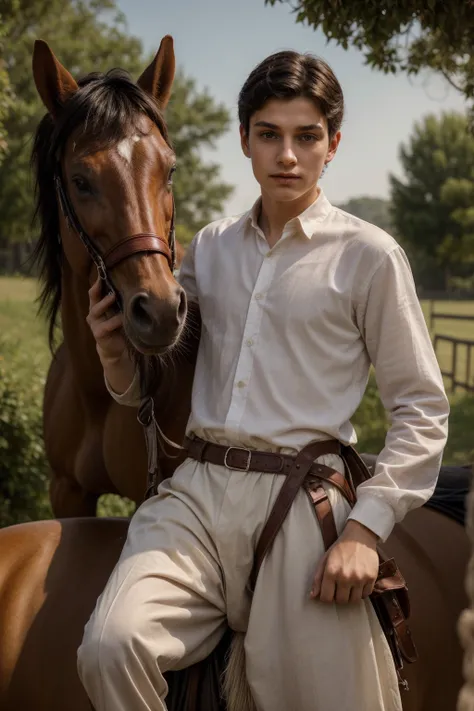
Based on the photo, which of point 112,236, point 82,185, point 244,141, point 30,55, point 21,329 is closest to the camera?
point 244,141

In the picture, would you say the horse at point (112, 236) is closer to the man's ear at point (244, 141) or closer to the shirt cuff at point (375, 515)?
the man's ear at point (244, 141)

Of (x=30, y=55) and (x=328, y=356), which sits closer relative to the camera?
(x=328, y=356)

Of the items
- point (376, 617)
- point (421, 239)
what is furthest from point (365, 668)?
point (421, 239)

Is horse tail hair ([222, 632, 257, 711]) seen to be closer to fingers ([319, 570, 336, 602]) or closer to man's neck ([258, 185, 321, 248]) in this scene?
fingers ([319, 570, 336, 602])

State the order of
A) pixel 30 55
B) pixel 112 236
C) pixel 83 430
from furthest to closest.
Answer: pixel 30 55, pixel 83 430, pixel 112 236

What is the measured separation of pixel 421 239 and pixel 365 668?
1672 inches

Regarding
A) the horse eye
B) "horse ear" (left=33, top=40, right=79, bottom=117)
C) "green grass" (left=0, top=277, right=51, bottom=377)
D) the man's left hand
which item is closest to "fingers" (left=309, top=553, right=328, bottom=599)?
the man's left hand

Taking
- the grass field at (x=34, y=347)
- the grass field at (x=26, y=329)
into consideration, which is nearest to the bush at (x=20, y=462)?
the grass field at (x=34, y=347)

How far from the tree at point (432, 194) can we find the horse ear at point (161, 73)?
1394 inches

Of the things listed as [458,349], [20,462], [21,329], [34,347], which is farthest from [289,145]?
[458,349]

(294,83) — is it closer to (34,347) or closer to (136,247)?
(136,247)

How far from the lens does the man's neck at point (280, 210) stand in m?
2.15

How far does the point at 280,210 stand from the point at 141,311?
0.45 m

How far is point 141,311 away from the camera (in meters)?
2.19
